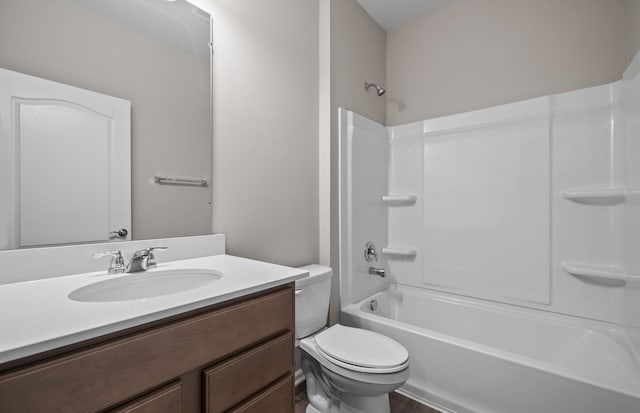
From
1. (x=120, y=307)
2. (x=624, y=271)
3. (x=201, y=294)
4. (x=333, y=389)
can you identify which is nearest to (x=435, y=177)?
(x=624, y=271)

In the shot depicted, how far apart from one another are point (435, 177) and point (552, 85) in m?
0.93

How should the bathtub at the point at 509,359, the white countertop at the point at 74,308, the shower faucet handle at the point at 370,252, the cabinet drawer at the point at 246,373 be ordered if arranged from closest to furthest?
the white countertop at the point at 74,308 < the cabinet drawer at the point at 246,373 < the bathtub at the point at 509,359 < the shower faucet handle at the point at 370,252

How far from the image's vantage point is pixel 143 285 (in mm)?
1019

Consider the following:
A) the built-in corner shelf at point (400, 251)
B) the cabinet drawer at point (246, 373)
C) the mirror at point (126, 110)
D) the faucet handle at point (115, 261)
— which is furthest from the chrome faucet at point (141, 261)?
the built-in corner shelf at point (400, 251)

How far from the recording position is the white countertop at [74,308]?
52cm

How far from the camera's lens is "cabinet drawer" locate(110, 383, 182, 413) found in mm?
621

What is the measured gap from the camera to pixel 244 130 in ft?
5.00

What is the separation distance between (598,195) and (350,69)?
69.2 inches

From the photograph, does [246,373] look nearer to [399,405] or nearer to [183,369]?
[183,369]

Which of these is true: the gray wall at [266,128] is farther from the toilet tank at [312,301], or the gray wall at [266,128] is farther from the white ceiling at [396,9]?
the white ceiling at [396,9]

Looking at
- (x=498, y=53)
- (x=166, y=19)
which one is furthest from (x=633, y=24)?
(x=166, y=19)

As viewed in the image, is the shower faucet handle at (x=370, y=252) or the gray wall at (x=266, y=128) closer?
the gray wall at (x=266, y=128)

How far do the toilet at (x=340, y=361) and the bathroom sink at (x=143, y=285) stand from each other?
54cm

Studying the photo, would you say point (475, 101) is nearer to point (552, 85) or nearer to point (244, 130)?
point (552, 85)
